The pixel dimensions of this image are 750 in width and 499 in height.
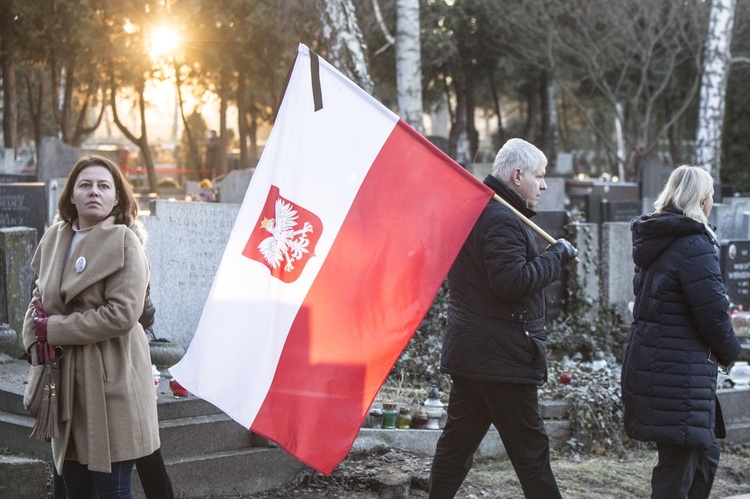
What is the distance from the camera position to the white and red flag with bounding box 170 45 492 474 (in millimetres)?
4102

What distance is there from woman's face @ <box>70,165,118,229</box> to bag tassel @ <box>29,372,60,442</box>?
2.17 ft

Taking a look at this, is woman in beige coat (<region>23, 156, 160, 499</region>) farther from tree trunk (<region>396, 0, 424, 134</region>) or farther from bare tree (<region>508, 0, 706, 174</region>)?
bare tree (<region>508, 0, 706, 174</region>)

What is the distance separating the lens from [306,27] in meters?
20.2

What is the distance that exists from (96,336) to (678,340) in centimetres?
267

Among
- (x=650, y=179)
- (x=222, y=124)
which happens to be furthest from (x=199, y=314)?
(x=222, y=124)

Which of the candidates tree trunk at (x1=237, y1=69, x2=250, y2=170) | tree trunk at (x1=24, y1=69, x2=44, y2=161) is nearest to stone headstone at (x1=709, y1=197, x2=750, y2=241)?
tree trunk at (x1=237, y1=69, x2=250, y2=170)

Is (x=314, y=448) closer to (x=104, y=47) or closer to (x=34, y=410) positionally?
(x=34, y=410)

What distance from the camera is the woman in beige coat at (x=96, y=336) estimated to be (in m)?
3.67

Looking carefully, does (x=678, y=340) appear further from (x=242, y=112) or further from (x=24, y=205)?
(x=242, y=112)

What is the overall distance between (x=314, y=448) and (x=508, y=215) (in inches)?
52.9

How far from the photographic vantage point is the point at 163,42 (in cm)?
2650

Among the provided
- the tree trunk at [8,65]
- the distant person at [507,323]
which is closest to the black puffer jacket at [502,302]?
the distant person at [507,323]

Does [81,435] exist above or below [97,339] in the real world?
below

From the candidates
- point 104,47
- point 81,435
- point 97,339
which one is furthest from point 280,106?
point 104,47
